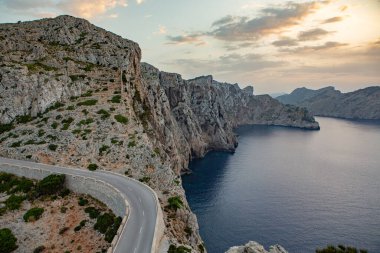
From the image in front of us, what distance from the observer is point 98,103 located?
8325 centimetres

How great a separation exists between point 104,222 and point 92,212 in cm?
409

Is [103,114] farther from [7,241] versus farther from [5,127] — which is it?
[7,241]

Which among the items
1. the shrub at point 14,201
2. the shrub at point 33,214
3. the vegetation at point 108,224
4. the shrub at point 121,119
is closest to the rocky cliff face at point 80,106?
the shrub at point 121,119

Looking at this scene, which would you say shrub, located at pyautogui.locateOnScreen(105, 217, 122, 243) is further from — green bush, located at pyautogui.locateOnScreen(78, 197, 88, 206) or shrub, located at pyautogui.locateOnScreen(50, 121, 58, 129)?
shrub, located at pyautogui.locateOnScreen(50, 121, 58, 129)

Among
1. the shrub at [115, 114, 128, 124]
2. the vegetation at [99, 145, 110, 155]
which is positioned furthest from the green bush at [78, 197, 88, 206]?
the shrub at [115, 114, 128, 124]

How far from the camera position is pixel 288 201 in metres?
115

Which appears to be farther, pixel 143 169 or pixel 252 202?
pixel 252 202

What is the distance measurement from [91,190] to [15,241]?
12432 mm

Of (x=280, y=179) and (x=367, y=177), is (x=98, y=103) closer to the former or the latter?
(x=280, y=179)

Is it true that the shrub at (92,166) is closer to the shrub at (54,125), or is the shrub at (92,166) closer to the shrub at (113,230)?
the shrub at (54,125)

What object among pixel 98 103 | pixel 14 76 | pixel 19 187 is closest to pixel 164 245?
pixel 19 187

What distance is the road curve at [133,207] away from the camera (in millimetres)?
35531

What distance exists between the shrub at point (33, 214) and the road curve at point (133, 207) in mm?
8847

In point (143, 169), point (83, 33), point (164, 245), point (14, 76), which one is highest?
point (83, 33)
